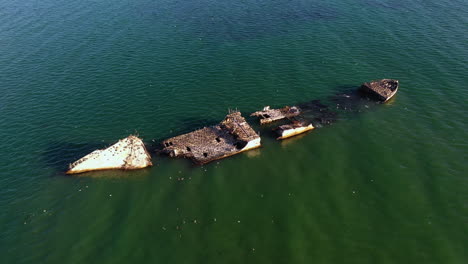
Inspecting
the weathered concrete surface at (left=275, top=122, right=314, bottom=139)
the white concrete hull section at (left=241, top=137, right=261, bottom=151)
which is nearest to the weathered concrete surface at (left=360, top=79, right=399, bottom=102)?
the weathered concrete surface at (left=275, top=122, right=314, bottom=139)

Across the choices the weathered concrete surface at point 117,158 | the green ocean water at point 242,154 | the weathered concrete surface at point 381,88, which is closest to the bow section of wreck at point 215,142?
the green ocean water at point 242,154

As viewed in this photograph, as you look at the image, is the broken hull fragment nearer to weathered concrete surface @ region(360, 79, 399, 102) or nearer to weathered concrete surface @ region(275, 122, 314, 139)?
weathered concrete surface @ region(275, 122, 314, 139)

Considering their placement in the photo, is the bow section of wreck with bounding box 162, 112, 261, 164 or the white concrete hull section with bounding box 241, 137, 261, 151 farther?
the white concrete hull section with bounding box 241, 137, 261, 151

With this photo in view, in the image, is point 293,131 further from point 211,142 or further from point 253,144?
point 211,142

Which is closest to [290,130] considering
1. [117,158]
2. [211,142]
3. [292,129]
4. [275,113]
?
[292,129]

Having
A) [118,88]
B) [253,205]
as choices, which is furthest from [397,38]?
[118,88]

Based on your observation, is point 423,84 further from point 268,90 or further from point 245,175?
point 245,175
